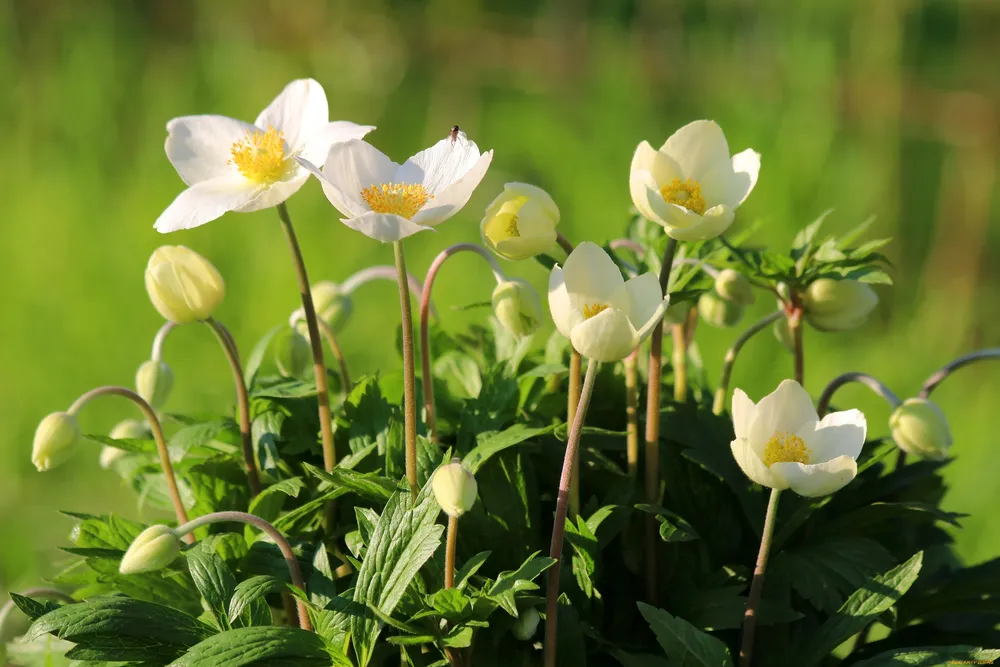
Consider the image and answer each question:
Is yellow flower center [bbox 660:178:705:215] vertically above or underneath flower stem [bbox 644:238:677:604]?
above

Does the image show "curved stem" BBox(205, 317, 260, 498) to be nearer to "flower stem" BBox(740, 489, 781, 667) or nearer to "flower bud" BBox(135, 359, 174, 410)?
"flower bud" BBox(135, 359, 174, 410)

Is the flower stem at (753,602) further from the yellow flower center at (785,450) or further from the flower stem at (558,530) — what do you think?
the flower stem at (558,530)

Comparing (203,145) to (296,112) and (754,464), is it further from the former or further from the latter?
(754,464)

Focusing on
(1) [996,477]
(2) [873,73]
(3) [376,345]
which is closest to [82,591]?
A: (3) [376,345]

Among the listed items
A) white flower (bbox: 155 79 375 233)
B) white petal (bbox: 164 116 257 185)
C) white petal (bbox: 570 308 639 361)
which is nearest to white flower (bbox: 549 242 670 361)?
white petal (bbox: 570 308 639 361)

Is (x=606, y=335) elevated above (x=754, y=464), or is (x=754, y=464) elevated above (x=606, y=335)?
(x=606, y=335)

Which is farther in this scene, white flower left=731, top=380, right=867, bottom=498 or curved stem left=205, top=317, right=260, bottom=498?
curved stem left=205, top=317, right=260, bottom=498

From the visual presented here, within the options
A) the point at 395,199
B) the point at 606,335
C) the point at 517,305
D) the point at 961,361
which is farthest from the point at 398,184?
the point at 961,361
